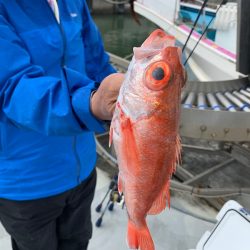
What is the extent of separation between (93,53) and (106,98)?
93 cm

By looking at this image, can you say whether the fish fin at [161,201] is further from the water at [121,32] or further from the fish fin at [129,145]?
the water at [121,32]

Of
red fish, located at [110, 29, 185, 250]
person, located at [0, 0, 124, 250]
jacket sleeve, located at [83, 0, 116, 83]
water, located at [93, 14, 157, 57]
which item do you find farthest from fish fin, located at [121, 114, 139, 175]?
water, located at [93, 14, 157, 57]

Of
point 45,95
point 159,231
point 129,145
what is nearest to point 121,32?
point 159,231

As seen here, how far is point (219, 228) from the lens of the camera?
2.26 metres

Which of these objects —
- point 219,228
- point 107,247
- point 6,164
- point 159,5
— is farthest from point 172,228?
point 159,5

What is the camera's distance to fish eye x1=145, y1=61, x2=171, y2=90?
0.95 metres

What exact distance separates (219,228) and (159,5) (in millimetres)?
4720

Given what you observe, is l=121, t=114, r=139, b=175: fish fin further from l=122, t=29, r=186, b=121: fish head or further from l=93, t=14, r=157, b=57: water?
l=93, t=14, r=157, b=57: water

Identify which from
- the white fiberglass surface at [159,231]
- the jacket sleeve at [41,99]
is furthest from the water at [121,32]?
the jacket sleeve at [41,99]

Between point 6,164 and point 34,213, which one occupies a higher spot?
point 6,164

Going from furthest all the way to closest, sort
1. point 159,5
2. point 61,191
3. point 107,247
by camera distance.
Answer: point 159,5 < point 107,247 < point 61,191

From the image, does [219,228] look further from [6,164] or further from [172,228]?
[6,164]

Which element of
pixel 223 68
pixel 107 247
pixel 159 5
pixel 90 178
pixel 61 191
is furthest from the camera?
pixel 159 5

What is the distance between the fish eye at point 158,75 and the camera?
95 cm
